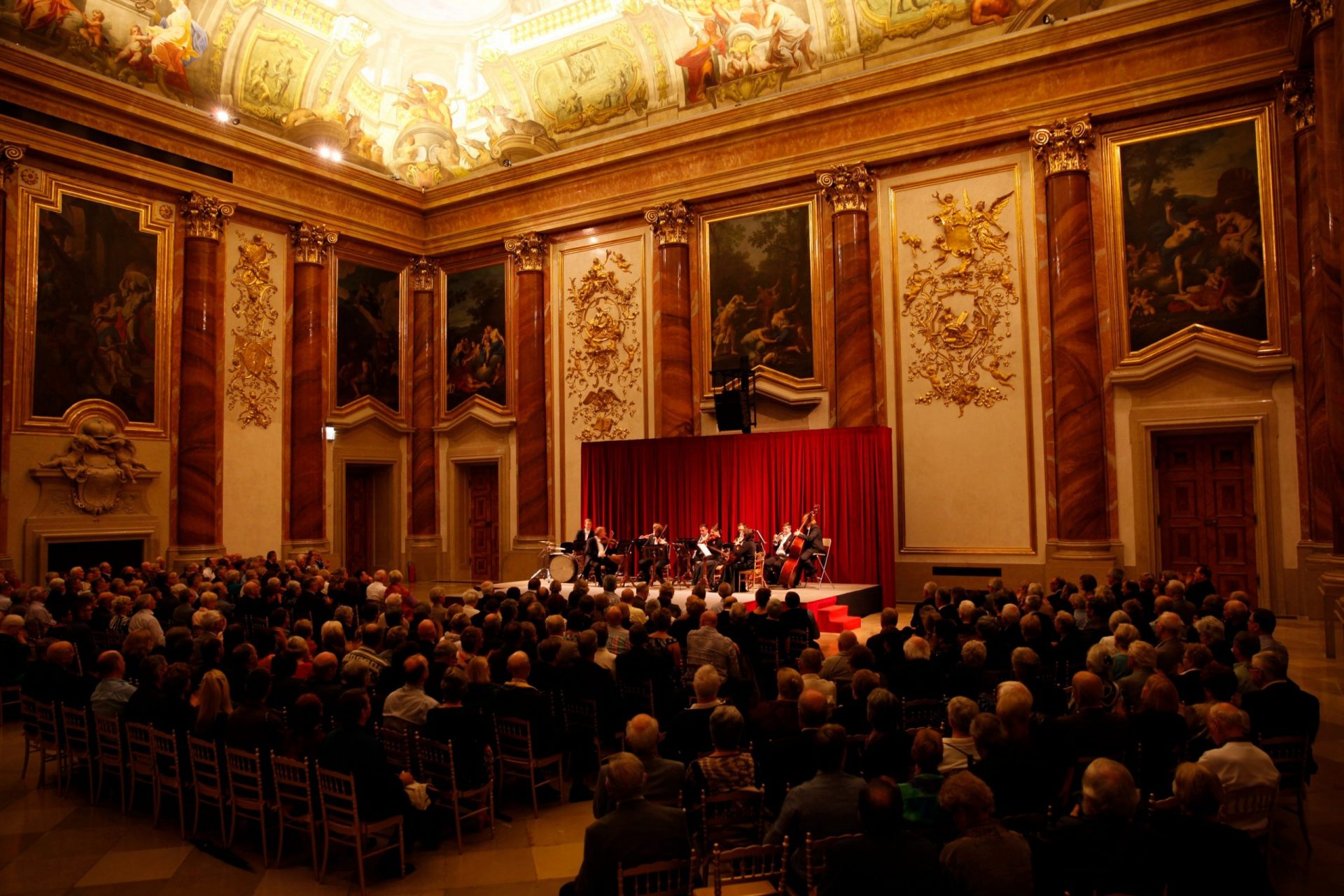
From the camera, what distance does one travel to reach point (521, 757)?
600 cm

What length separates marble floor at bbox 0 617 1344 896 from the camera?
4.75 meters

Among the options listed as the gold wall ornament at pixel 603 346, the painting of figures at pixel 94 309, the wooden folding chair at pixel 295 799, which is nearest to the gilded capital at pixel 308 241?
the painting of figures at pixel 94 309

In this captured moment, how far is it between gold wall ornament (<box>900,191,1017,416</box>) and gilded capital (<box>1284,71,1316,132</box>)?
3.70m

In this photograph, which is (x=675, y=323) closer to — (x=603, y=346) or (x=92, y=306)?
(x=603, y=346)

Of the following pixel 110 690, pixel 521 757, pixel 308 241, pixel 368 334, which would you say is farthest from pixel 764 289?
pixel 110 690

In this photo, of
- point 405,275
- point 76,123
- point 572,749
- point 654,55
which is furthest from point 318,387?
point 572,749

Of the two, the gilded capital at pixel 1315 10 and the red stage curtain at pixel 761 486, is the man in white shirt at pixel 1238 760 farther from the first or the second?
the red stage curtain at pixel 761 486

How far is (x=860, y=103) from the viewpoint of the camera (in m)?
15.3

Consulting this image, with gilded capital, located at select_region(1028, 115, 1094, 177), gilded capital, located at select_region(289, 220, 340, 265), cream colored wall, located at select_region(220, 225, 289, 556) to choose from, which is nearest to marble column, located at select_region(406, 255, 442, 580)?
gilded capital, located at select_region(289, 220, 340, 265)

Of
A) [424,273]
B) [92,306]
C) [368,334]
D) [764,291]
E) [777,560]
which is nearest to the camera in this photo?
[777,560]

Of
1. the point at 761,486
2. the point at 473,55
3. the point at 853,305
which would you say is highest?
the point at 473,55

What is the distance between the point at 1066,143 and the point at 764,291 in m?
5.27

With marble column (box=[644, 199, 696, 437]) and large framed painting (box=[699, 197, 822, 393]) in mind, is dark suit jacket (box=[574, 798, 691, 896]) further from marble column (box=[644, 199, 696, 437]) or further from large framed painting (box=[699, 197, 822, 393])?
marble column (box=[644, 199, 696, 437])

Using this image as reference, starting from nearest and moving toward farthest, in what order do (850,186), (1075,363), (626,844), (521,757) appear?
(626,844), (521,757), (1075,363), (850,186)
